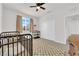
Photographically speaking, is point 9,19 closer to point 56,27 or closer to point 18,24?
point 18,24

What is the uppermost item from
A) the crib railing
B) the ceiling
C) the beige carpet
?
the ceiling

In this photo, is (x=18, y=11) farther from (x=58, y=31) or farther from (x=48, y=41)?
(x=58, y=31)

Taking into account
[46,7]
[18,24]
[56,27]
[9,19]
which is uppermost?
[46,7]

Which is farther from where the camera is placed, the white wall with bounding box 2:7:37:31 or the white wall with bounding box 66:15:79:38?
the white wall with bounding box 66:15:79:38

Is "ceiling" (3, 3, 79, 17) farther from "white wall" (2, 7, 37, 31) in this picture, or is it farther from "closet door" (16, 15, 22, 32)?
"closet door" (16, 15, 22, 32)

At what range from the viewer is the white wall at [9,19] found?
309cm

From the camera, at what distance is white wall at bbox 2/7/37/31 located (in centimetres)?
309

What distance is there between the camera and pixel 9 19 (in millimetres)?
3268

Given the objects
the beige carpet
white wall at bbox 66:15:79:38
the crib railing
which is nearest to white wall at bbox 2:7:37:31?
the beige carpet

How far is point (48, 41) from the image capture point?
16.7ft

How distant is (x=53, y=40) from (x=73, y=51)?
2102 mm

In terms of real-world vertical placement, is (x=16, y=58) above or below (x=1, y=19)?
below

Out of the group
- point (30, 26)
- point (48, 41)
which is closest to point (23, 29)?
point (30, 26)

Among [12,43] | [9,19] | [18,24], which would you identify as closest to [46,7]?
[18,24]
